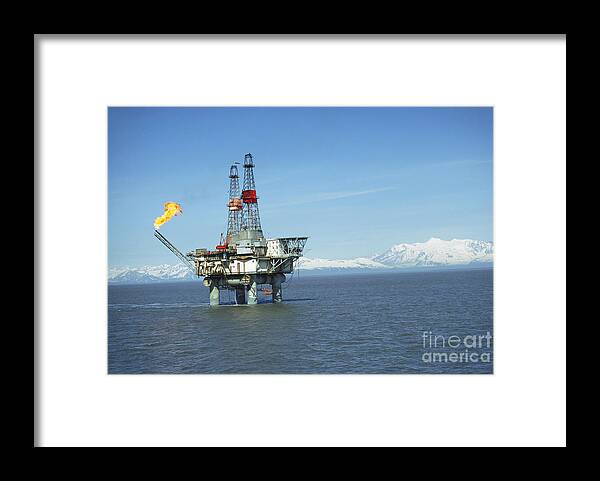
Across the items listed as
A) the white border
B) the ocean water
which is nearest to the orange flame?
the ocean water

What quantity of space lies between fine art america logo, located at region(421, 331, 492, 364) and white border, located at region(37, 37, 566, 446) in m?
7.18

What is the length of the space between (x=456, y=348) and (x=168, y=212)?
14.3 meters

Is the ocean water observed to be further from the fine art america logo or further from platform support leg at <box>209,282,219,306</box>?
platform support leg at <box>209,282,219,306</box>

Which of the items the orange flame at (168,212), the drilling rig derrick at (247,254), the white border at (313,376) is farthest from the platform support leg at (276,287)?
the white border at (313,376)

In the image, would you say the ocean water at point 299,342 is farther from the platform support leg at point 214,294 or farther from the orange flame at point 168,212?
the orange flame at point 168,212

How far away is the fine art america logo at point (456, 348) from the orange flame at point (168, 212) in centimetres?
1242

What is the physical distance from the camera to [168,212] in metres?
28.5

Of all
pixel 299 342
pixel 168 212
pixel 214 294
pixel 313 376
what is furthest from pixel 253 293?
pixel 313 376

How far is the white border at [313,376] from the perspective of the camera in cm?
1186

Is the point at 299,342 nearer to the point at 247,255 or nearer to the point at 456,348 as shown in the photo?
the point at 456,348
